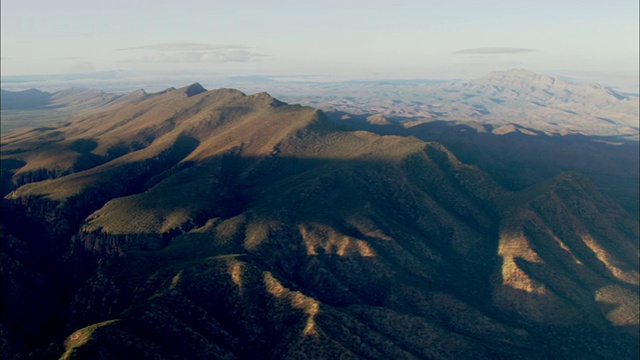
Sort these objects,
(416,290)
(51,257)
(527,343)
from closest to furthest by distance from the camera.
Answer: (527,343) < (416,290) < (51,257)

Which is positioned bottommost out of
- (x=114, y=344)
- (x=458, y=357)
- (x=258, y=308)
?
(x=458, y=357)

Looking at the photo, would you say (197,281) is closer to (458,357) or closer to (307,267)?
(307,267)

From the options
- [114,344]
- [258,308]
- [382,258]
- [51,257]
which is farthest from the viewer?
[51,257]

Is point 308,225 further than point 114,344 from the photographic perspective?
Yes

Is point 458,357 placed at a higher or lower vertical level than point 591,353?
higher

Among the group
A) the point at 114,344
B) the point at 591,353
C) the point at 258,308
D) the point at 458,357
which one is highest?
the point at 114,344

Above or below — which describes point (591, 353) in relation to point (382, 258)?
below

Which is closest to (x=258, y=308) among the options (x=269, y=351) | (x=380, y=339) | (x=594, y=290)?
(x=269, y=351)

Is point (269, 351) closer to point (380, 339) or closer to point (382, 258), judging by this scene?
point (380, 339)

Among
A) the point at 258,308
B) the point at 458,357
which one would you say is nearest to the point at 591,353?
the point at 458,357
